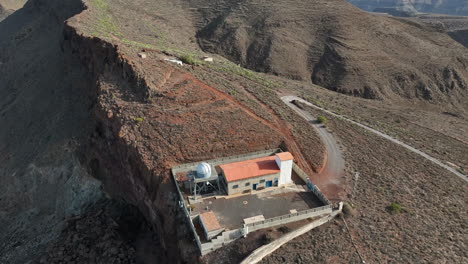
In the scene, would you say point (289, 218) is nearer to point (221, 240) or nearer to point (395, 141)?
point (221, 240)

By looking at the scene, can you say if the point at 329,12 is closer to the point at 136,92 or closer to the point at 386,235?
the point at 136,92

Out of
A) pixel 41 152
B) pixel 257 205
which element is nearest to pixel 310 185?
pixel 257 205

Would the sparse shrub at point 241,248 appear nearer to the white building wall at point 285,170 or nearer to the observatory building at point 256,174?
the observatory building at point 256,174

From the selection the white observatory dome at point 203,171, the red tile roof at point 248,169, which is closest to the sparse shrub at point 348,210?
the red tile roof at point 248,169

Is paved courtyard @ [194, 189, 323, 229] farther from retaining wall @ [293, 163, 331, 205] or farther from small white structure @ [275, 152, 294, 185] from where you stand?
small white structure @ [275, 152, 294, 185]

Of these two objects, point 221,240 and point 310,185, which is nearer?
point 221,240

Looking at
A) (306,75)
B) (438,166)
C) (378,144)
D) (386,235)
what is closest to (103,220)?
(386,235)
